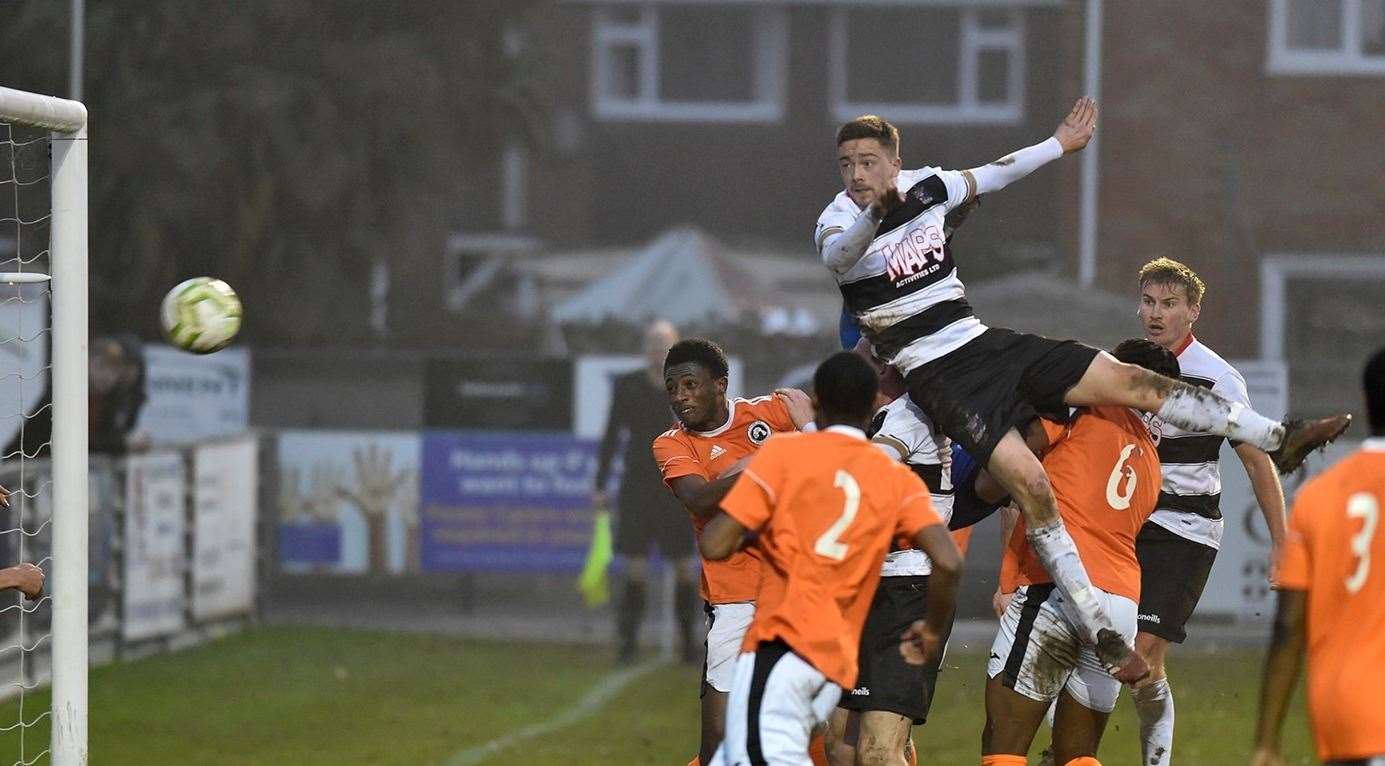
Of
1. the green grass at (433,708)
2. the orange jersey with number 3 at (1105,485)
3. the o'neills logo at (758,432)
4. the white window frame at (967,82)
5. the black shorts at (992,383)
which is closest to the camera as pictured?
the black shorts at (992,383)

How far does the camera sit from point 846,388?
6.29 metres

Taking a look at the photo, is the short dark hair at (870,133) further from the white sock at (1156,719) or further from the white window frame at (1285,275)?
the white window frame at (1285,275)

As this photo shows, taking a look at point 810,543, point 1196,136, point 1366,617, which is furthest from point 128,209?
point 1366,617

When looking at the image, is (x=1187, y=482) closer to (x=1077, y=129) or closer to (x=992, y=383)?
(x=992, y=383)

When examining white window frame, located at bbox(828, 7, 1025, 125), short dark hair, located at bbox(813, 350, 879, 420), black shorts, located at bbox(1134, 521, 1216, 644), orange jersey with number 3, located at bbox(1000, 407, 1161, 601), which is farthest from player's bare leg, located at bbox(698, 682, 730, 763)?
white window frame, located at bbox(828, 7, 1025, 125)

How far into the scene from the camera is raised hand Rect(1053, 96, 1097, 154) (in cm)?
773

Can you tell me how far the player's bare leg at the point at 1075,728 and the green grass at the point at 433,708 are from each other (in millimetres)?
1886

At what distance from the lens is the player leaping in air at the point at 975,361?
23.7 ft

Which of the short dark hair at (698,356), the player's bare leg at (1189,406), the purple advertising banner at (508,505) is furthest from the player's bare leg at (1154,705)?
the purple advertising banner at (508,505)

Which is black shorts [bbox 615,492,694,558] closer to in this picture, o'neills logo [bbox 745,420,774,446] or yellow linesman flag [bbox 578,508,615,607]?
yellow linesman flag [bbox 578,508,615,607]

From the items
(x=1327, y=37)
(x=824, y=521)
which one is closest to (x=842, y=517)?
(x=824, y=521)

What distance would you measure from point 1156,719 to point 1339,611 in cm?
320

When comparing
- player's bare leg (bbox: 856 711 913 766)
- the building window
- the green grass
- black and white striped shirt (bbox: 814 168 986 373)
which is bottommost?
the green grass

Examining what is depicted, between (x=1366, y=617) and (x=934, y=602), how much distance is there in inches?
60.7
